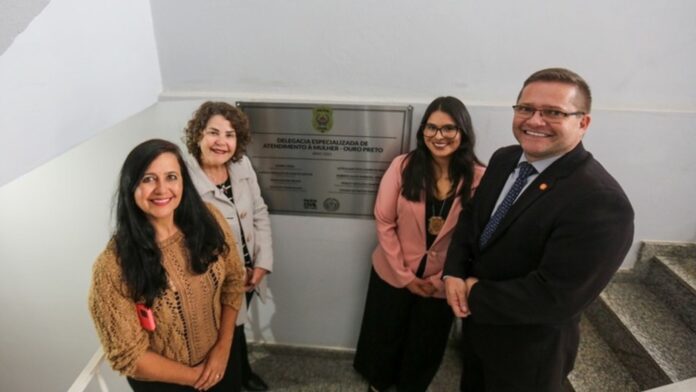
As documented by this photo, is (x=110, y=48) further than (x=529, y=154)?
Yes

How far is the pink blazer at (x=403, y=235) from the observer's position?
5.99 feet

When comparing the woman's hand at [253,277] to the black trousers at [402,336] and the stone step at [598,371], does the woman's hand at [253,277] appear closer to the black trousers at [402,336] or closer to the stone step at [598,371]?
the black trousers at [402,336]

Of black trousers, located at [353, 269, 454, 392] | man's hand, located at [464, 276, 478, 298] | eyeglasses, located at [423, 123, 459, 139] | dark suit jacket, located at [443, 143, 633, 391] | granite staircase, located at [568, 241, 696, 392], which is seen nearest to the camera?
dark suit jacket, located at [443, 143, 633, 391]

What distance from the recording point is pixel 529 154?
4.17 feet

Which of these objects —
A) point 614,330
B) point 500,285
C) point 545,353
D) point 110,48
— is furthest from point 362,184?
point 614,330

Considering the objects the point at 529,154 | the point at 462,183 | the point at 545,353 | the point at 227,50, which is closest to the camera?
the point at 529,154

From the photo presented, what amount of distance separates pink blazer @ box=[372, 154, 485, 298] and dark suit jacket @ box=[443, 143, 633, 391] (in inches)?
9.1

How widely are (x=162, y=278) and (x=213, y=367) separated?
18.3 inches

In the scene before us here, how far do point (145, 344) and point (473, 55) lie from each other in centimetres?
174

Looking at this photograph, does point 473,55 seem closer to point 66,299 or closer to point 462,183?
point 462,183

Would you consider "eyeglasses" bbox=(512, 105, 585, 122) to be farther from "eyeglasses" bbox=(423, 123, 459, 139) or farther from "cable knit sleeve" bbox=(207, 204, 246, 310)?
"cable knit sleeve" bbox=(207, 204, 246, 310)

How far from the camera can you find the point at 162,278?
4.23 feet

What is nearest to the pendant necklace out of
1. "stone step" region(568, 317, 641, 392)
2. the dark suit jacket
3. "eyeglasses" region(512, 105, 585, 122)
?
the dark suit jacket

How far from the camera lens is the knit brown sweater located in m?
1.20
